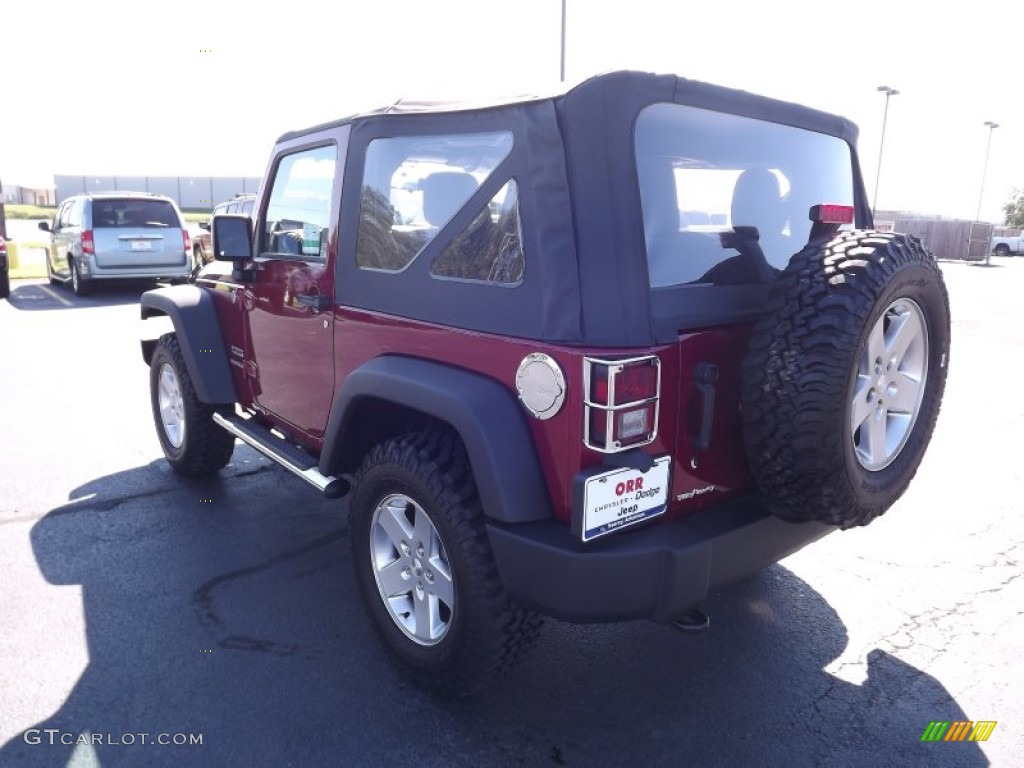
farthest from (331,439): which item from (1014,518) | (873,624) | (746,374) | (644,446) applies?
(1014,518)

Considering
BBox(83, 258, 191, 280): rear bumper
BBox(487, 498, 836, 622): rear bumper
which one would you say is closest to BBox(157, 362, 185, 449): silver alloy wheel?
BBox(487, 498, 836, 622): rear bumper

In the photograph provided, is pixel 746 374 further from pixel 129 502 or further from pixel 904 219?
pixel 904 219

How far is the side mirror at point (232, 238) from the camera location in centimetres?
381

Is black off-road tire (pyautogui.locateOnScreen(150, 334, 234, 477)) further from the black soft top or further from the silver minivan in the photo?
the silver minivan

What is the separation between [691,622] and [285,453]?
2.03 m

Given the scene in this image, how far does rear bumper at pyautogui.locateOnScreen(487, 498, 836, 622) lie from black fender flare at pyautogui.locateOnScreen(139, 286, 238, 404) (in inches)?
98.0

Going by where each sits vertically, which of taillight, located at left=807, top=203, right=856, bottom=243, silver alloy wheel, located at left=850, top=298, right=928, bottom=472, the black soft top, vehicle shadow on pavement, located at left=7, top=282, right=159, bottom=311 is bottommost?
vehicle shadow on pavement, located at left=7, top=282, right=159, bottom=311

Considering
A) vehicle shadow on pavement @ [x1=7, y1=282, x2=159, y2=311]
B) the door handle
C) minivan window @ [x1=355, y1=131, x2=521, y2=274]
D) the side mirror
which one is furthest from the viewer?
vehicle shadow on pavement @ [x1=7, y1=282, x2=159, y2=311]

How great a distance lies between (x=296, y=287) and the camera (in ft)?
11.7

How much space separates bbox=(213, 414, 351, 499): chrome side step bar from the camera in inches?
131

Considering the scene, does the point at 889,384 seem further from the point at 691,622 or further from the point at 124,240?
the point at 124,240

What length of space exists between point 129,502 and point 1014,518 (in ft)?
16.7

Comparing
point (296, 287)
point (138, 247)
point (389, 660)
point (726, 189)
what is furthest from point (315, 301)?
point (138, 247)

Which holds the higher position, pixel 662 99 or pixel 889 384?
pixel 662 99
